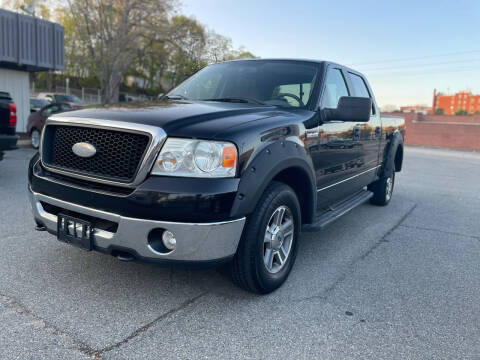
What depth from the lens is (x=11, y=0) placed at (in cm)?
3872

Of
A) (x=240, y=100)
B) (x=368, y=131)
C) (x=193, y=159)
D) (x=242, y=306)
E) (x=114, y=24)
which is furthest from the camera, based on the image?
(x=114, y=24)

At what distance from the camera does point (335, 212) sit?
4.17 meters

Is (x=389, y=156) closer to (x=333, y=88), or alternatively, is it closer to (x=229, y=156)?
(x=333, y=88)

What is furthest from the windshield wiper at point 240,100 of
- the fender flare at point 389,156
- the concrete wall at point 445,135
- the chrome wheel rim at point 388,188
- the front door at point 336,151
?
the concrete wall at point 445,135

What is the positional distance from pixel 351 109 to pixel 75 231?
2.42 m

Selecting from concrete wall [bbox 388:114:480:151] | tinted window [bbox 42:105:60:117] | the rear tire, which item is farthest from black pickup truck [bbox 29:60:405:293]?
concrete wall [bbox 388:114:480:151]

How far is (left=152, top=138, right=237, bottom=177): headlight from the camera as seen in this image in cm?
252

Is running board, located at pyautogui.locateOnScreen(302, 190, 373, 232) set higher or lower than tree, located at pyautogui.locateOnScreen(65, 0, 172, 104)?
lower

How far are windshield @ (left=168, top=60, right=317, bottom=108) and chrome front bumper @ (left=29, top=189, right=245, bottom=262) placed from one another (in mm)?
1592

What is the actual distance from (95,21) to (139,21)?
2772mm

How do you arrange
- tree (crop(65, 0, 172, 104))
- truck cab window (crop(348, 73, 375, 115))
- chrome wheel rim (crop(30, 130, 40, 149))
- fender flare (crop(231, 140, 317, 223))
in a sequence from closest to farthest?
1. fender flare (crop(231, 140, 317, 223))
2. truck cab window (crop(348, 73, 375, 115))
3. chrome wheel rim (crop(30, 130, 40, 149))
4. tree (crop(65, 0, 172, 104))

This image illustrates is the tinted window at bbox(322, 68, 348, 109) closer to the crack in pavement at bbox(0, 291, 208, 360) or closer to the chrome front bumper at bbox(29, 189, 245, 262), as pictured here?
the chrome front bumper at bbox(29, 189, 245, 262)

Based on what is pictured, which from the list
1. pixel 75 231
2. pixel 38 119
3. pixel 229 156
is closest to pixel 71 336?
pixel 75 231

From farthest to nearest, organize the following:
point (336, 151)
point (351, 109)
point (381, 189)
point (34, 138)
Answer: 1. point (34, 138)
2. point (381, 189)
3. point (336, 151)
4. point (351, 109)
